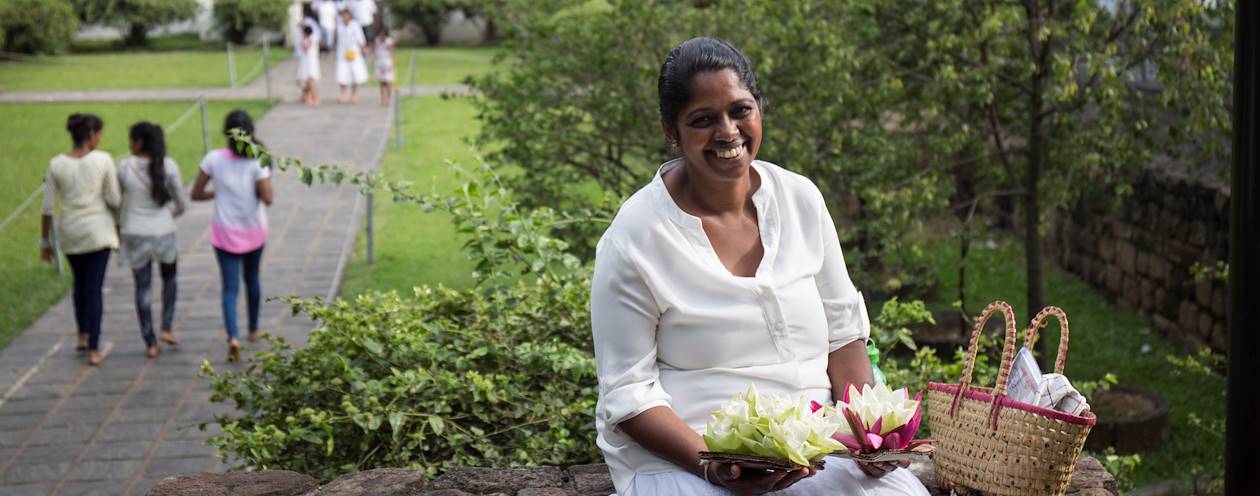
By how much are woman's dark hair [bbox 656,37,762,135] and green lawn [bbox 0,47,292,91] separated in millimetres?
23144

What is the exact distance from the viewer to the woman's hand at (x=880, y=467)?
132 inches

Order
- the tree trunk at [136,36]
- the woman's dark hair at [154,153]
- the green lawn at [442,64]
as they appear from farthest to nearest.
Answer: the tree trunk at [136,36] < the green lawn at [442,64] < the woman's dark hair at [154,153]

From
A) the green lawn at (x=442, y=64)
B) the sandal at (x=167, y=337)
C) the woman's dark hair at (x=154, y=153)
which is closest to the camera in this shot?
the woman's dark hair at (x=154, y=153)

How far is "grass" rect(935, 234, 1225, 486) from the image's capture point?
30.0ft

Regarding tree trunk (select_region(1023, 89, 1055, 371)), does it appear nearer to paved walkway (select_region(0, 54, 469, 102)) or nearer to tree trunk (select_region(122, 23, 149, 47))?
paved walkway (select_region(0, 54, 469, 102))

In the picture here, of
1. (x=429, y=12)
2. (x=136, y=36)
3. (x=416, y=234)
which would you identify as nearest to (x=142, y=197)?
(x=416, y=234)

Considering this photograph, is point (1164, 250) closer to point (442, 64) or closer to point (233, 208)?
point (233, 208)

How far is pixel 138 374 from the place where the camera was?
9.41 metres

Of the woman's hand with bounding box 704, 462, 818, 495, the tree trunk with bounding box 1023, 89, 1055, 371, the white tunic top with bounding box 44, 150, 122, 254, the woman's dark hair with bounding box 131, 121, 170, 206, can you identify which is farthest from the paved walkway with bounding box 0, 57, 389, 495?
the tree trunk with bounding box 1023, 89, 1055, 371

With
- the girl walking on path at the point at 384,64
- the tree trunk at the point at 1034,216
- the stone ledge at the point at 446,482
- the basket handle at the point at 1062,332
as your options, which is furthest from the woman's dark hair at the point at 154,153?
the girl walking on path at the point at 384,64

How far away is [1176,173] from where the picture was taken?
445 inches

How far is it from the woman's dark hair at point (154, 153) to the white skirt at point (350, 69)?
13.4 metres

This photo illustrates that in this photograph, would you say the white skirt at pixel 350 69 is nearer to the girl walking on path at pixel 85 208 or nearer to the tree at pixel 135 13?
the girl walking on path at pixel 85 208

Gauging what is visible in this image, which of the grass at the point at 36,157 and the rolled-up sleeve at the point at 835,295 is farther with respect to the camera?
the grass at the point at 36,157
